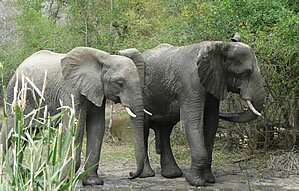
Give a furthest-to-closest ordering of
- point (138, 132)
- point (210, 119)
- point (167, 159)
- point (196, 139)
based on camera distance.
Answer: point (167, 159), point (210, 119), point (196, 139), point (138, 132)

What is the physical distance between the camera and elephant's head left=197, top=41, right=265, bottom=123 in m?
7.97

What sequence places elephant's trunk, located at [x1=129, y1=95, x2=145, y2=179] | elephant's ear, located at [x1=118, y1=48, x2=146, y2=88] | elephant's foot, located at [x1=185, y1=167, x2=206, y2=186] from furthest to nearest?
elephant's ear, located at [x1=118, y1=48, x2=146, y2=88] → elephant's foot, located at [x1=185, y1=167, x2=206, y2=186] → elephant's trunk, located at [x1=129, y1=95, x2=145, y2=179]

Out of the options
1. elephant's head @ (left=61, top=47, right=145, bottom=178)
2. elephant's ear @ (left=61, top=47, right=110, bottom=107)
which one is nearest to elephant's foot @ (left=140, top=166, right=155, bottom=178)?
elephant's head @ (left=61, top=47, right=145, bottom=178)

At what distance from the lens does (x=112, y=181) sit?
840cm

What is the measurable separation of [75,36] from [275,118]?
5.92 m

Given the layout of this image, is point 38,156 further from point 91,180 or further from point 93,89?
point 91,180

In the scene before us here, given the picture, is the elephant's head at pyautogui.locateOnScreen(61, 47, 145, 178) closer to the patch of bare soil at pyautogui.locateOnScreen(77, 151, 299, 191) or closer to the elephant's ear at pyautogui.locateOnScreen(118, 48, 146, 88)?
the patch of bare soil at pyautogui.locateOnScreen(77, 151, 299, 191)

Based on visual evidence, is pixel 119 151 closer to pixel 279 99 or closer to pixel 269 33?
pixel 279 99

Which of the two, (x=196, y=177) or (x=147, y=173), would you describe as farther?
(x=147, y=173)

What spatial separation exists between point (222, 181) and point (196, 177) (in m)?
0.50

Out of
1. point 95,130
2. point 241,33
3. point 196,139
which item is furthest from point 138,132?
point 241,33

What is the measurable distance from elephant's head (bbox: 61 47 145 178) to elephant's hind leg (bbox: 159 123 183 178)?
0.77 metres

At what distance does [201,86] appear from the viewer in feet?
26.6

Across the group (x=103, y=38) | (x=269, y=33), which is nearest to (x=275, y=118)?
(x=269, y=33)
